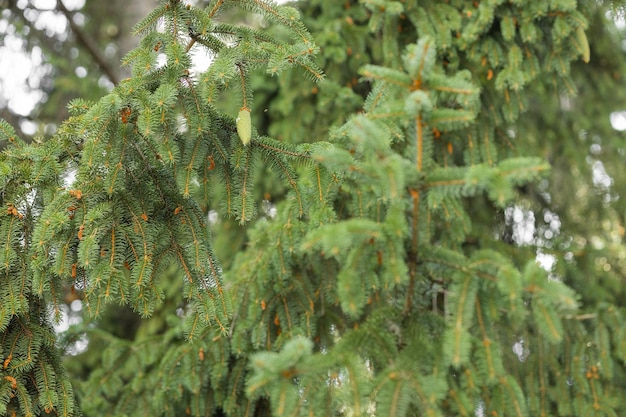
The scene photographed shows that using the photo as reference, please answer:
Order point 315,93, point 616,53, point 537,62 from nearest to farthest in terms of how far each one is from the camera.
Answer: point 537,62, point 315,93, point 616,53

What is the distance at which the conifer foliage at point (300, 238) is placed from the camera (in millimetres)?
1707

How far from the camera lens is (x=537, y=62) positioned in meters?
3.40

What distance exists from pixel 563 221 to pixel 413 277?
12.1 feet

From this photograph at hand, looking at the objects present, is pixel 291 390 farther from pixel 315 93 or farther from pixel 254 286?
pixel 315 93

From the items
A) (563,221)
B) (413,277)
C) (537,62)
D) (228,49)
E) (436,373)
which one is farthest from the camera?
(563,221)

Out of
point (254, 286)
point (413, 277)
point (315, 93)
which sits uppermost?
point (315, 93)

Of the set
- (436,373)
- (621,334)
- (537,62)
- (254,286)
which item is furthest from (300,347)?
(537,62)

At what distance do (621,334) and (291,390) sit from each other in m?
2.21

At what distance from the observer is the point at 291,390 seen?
160 cm

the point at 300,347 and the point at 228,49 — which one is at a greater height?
the point at 228,49

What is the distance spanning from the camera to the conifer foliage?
171 cm

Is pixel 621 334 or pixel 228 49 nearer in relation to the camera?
pixel 228 49

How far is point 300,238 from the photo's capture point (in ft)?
9.12

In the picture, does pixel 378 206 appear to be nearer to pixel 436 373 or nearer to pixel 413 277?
pixel 413 277
